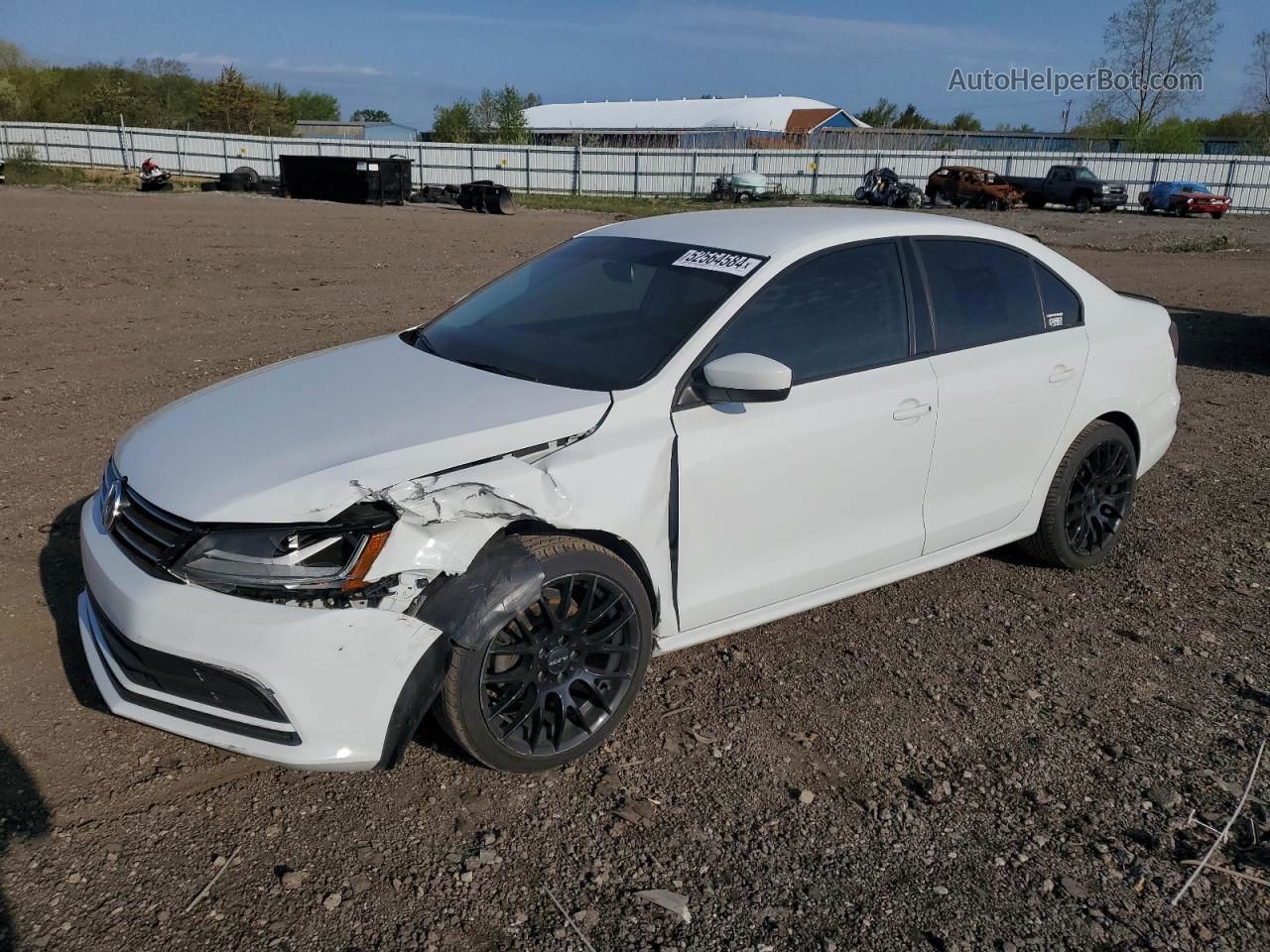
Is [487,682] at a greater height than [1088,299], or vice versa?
[1088,299]

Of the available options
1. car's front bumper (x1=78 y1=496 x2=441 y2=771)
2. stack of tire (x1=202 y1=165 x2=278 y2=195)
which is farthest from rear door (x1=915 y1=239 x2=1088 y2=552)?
stack of tire (x1=202 y1=165 x2=278 y2=195)

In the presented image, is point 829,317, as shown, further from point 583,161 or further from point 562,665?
point 583,161

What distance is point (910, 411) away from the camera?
3.82m

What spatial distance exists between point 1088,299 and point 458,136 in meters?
76.3

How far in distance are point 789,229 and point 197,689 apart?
2.71 meters

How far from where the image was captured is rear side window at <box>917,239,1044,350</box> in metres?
4.10

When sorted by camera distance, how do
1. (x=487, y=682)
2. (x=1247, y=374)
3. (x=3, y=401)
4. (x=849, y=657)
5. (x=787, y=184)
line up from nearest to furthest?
(x=487, y=682), (x=849, y=657), (x=3, y=401), (x=1247, y=374), (x=787, y=184)

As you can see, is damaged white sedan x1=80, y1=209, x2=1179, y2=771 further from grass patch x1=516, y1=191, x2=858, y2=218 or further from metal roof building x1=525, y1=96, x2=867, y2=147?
metal roof building x1=525, y1=96, x2=867, y2=147

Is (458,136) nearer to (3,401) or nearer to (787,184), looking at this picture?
(787,184)

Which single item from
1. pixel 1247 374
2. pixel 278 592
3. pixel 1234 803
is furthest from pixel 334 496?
pixel 1247 374

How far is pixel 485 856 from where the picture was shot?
284 cm

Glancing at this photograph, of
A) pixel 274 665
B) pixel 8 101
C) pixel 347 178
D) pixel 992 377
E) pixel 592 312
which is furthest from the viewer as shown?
pixel 8 101

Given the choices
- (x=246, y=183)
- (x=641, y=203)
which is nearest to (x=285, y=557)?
(x=246, y=183)

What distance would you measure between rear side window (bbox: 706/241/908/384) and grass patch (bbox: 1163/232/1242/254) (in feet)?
75.5
